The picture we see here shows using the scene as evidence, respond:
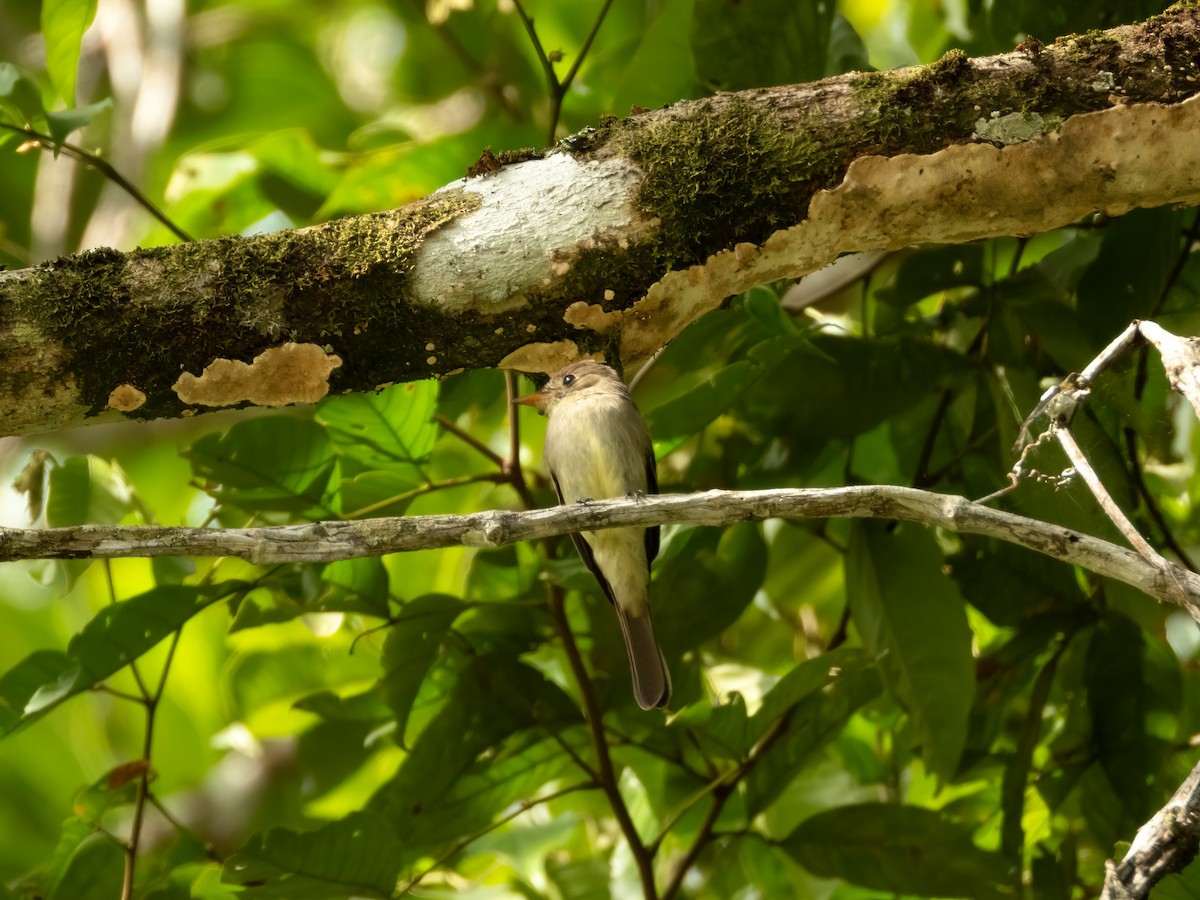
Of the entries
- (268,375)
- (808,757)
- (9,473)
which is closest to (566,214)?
(268,375)

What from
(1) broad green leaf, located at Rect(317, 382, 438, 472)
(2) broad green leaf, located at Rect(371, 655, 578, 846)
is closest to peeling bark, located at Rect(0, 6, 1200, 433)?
(1) broad green leaf, located at Rect(317, 382, 438, 472)

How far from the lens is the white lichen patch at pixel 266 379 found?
193 centimetres

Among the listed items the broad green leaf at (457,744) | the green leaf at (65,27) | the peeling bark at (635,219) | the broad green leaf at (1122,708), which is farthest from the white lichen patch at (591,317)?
the broad green leaf at (1122,708)

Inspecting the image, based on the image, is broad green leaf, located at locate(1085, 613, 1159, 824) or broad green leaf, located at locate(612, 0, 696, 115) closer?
broad green leaf, located at locate(1085, 613, 1159, 824)

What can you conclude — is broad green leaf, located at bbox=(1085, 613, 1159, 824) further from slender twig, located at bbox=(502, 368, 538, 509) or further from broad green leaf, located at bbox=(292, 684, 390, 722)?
broad green leaf, located at bbox=(292, 684, 390, 722)

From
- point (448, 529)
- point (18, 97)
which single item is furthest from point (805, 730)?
point (18, 97)

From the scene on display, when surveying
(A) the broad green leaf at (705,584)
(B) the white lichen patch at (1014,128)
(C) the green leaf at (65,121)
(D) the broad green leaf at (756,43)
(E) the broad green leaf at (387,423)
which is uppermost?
(D) the broad green leaf at (756,43)

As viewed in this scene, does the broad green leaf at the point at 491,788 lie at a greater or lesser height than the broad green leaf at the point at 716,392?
lesser

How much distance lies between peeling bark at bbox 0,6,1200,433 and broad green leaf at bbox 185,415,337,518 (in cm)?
41

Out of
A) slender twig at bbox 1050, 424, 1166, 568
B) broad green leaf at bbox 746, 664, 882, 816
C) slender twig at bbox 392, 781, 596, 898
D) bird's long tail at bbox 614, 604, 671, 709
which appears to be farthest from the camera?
bird's long tail at bbox 614, 604, 671, 709

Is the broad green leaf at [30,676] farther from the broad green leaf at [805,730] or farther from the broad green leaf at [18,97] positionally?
the broad green leaf at [805,730]

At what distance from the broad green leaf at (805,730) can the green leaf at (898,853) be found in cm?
12

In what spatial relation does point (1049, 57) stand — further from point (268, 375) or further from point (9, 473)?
point (9, 473)

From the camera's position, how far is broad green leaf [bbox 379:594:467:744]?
2510 millimetres
